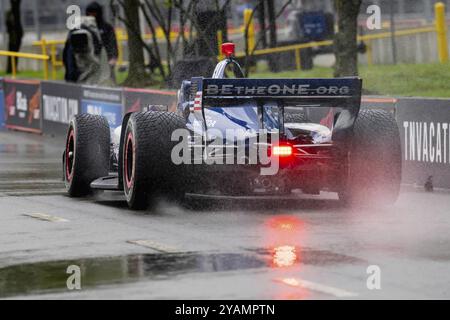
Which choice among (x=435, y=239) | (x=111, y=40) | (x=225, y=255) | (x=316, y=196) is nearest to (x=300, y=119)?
(x=316, y=196)

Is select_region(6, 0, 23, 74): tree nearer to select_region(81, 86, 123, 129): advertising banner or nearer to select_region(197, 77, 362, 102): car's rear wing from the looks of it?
select_region(81, 86, 123, 129): advertising banner

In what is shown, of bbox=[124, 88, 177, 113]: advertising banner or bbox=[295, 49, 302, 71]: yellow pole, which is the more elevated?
bbox=[295, 49, 302, 71]: yellow pole

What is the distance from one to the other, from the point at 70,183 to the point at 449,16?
24.9 m

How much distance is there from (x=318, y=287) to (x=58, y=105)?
19483 mm

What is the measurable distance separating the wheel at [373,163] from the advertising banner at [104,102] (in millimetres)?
10066

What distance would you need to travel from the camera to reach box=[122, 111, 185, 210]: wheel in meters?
13.6

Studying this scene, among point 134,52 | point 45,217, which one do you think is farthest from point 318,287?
point 134,52

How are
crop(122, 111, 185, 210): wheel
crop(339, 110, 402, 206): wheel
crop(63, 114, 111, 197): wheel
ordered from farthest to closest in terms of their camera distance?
crop(63, 114, 111, 197): wheel < crop(339, 110, 402, 206): wheel < crop(122, 111, 185, 210): wheel

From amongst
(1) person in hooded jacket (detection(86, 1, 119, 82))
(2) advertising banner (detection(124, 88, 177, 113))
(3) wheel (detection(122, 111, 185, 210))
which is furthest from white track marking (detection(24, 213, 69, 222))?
(1) person in hooded jacket (detection(86, 1, 119, 82))

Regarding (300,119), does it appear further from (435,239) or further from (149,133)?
(435,239)

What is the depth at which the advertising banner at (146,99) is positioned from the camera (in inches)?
875

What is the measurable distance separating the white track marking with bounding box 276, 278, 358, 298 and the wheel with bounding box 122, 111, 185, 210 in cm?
430

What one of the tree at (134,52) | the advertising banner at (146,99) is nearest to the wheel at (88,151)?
the advertising banner at (146,99)

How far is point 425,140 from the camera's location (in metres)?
17.0
